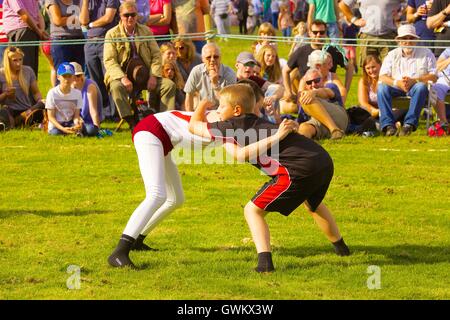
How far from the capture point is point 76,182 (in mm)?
12070

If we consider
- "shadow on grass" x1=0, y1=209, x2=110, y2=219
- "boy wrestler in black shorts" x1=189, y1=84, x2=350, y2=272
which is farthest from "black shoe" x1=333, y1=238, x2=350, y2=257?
"shadow on grass" x1=0, y1=209, x2=110, y2=219

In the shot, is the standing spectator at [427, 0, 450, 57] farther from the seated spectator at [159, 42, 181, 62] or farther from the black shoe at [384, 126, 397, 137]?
the seated spectator at [159, 42, 181, 62]

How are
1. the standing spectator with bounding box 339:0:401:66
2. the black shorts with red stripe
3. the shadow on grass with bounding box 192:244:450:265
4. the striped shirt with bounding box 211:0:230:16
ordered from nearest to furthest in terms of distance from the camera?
the black shorts with red stripe
the shadow on grass with bounding box 192:244:450:265
the standing spectator with bounding box 339:0:401:66
the striped shirt with bounding box 211:0:230:16

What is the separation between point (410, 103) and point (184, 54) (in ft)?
11.0

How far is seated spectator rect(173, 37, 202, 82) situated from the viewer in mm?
16062

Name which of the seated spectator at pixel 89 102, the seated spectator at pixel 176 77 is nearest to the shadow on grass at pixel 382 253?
the seated spectator at pixel 89 102

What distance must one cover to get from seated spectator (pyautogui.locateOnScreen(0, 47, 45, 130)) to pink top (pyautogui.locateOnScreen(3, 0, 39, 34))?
1196 millimetres

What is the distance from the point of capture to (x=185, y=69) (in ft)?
52.9

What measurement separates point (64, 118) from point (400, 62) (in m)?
4.54

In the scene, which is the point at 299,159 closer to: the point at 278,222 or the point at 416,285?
the point at 416,285

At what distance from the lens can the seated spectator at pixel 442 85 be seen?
15.0 m

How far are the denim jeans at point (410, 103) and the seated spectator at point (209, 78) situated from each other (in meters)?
2.04

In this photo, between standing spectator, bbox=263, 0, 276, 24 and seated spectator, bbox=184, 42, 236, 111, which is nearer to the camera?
seated spectator, bbox=184, 42, 236, 111

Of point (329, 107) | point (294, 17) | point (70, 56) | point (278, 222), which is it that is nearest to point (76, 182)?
point (278, 222)
